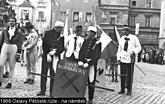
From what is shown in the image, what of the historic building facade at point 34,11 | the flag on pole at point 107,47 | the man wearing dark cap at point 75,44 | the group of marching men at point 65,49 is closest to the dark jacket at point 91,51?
the group of marching men at point 65,49

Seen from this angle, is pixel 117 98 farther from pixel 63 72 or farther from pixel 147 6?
pixel 147 6

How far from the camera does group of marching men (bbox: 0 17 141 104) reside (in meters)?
8.30

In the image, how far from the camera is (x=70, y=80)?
7898 mm

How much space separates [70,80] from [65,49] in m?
1.62

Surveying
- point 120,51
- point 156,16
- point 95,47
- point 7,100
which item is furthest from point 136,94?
point 156,16

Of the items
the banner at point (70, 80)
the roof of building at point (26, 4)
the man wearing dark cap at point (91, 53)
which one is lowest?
the banner at point (70, 80)

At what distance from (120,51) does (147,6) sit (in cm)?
5774

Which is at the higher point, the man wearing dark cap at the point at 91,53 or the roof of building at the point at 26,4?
the roof of building at the point at 26,4

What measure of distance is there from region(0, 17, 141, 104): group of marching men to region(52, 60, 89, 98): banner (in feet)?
0.56

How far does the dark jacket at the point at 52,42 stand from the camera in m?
9.00

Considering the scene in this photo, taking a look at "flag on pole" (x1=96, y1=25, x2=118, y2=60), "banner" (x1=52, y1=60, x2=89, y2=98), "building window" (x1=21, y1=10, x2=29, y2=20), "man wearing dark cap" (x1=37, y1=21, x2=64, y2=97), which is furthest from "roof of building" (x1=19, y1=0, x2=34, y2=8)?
"banner" (x1=52, y1=60, x2=89, y2=98)

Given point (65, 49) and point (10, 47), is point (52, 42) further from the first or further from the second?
point (10, 47)

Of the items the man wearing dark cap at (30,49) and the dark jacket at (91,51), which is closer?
the dark jacket at (91,51)

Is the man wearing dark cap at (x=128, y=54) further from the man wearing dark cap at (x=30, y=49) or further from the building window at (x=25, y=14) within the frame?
the building window at (x=25, y=14)
